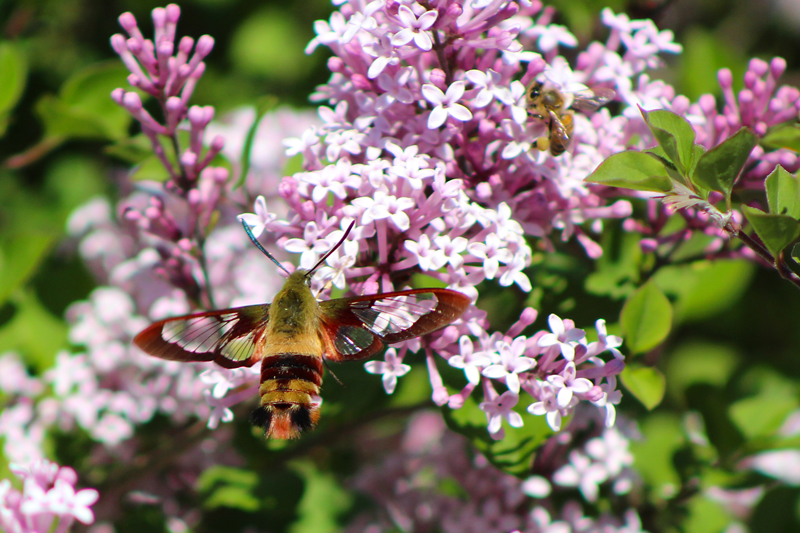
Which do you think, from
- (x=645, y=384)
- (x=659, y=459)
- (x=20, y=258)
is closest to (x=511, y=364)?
(x=645, y=384)

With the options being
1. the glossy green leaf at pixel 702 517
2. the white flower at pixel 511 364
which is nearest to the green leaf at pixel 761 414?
the glossy green leaf at pixel 702 517

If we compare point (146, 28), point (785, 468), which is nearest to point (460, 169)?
point (785, 468)

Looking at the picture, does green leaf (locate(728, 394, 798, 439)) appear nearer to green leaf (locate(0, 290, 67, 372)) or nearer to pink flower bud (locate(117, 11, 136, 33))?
pink flower bud (locate(117, 11, 136, 33))

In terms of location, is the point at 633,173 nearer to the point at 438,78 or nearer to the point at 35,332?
the point at 438,78

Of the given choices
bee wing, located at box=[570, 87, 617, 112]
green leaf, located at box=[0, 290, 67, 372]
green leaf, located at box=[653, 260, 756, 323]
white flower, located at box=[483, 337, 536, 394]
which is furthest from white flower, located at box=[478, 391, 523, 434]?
green leaf, located at box=[0, 290, 67, 372]

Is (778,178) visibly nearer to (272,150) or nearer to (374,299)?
(374,299)

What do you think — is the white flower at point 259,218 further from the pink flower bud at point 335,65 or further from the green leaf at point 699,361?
the green leaf at point 699,361
